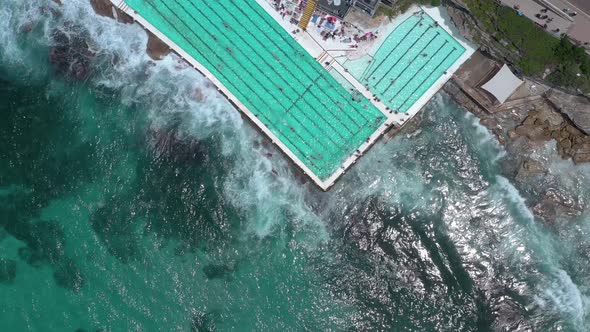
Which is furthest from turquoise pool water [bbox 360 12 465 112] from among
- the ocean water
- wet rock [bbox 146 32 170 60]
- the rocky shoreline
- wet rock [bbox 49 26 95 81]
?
wet rock [bbox 49 26 95 81]

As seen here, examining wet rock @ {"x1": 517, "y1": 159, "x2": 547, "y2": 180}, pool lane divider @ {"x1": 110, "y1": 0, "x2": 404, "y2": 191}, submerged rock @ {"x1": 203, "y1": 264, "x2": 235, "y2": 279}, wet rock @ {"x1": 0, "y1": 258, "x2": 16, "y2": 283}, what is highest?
wet rock @ {"x1": 517, "y1": 159, "x2": 547, "y2": 180}

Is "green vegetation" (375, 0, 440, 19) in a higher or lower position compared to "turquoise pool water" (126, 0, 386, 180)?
higher

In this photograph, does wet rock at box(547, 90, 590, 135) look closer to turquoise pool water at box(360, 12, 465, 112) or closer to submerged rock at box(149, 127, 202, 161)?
turquoise pool water at box(360, 12, 465, 112)

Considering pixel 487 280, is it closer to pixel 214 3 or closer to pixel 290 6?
pixel 290 6

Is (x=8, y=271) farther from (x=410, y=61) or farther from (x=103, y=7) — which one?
(x=410, y=61)

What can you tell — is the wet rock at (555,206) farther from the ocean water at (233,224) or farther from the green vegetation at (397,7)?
the green vegetation at (397,7)

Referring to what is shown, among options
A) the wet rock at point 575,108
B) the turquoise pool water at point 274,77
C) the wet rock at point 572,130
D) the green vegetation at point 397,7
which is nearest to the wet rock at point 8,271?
the turquoise pool water at point 274,77
